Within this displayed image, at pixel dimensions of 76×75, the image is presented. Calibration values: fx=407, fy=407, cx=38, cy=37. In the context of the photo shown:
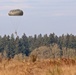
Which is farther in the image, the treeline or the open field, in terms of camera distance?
the treeline

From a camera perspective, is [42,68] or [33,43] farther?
[33,43]

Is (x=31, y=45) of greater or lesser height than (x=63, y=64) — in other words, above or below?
below

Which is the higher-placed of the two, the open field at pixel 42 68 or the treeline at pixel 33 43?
the open field at pixel 42 68

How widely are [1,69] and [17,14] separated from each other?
32.5 ft

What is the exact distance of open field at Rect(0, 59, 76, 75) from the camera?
1342cm

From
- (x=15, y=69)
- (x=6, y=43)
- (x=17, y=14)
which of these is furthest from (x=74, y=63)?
(x=6, y=43)

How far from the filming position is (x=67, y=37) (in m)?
132

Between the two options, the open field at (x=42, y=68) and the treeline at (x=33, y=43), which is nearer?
the open field at (x=42, y=68)

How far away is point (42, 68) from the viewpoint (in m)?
14.9

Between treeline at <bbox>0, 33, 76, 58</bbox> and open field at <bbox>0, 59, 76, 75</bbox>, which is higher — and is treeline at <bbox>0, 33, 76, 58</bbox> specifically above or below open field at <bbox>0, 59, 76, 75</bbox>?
below

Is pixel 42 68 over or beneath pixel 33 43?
over

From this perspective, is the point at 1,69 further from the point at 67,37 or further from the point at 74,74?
the point at 67,37

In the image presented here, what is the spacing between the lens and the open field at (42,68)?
13422 millimetres

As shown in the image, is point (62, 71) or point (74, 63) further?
point (74, 63)
